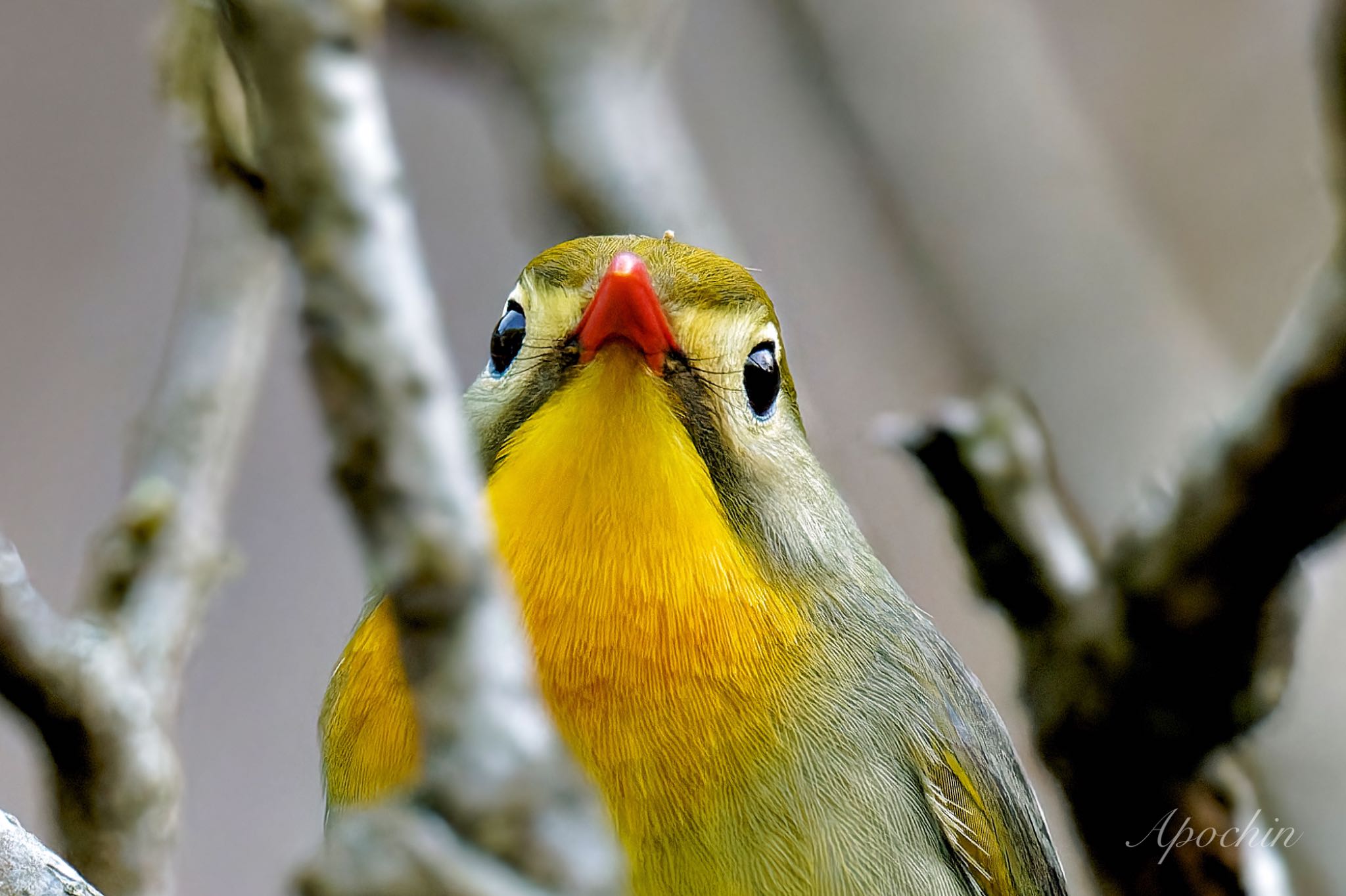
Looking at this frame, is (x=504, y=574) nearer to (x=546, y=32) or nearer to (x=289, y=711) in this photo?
(x=546, y=32)

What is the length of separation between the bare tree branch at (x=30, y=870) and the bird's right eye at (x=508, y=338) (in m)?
1.00

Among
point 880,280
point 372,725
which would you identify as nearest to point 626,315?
point 372,725

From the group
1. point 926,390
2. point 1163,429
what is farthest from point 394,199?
point 926,390

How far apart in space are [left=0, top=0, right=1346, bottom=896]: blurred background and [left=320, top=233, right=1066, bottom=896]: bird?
1.73 meters

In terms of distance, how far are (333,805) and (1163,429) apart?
316cm

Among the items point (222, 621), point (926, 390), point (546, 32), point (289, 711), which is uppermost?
point (926, 390)

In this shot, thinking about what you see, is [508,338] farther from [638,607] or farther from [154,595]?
[154,595]

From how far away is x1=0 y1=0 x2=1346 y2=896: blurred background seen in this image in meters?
4.61

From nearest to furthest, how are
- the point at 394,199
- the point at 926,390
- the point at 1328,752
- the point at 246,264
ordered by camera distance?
the point at 394,199
the point at 246,264
the point at 1328,752
the point at 926,390

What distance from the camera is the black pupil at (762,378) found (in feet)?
7.14

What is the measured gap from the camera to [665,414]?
2045 millimetres

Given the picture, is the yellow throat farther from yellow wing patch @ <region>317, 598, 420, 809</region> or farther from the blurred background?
the blurred background

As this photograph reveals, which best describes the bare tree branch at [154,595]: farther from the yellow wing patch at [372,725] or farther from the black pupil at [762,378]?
the black pupil at [762,378]
